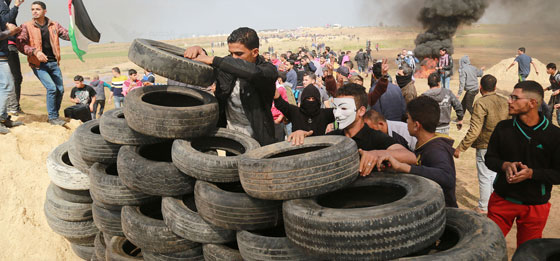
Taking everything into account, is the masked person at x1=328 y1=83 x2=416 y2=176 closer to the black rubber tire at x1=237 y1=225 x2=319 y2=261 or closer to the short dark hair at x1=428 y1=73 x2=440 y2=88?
the black rubber tire at x1=237 y1=225 x2=319 y2=261

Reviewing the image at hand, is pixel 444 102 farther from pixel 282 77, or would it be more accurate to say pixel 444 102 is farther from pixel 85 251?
pixel 85 251

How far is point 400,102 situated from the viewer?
6691 millimetres

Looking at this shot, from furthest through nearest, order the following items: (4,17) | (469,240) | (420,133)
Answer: (4,17) < (420,133) < (469,240)

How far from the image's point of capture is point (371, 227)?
8.21ft

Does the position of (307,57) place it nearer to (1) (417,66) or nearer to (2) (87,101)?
(2) (87,101)

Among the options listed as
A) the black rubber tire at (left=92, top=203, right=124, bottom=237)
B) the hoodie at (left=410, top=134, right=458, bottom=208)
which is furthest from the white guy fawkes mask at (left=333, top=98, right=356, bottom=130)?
the black rubber tire at (left=92, top=203, right=124, bottom=237)

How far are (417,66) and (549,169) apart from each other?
28.1m

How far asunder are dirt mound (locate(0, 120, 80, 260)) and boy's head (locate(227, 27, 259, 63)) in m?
4.18

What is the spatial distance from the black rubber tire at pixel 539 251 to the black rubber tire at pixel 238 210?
194cm

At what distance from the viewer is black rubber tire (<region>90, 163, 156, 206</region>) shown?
445 cm

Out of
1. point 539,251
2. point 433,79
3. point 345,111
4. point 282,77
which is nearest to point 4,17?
point 282,77

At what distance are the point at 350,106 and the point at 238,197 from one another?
1.47 metres

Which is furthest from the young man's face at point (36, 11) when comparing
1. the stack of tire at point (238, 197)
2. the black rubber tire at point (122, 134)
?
the black rubber tire at point (122, 134)

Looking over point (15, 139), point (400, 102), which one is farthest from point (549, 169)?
point (15, 139)
